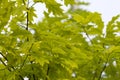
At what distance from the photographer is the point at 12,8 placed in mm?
2092

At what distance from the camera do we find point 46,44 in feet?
6.81

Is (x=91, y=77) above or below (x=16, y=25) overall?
below

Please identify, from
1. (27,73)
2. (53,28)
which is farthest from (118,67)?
(27,73)

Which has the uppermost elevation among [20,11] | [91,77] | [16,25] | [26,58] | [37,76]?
[20,11]

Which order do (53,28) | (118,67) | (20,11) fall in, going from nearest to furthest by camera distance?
1. (20,11)
2. (53,28)
3. (118,67)

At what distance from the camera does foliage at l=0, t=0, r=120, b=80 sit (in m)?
2.05

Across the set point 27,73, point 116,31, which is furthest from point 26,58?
point 116,31

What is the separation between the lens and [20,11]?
200 cm

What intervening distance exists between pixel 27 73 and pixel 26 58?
102mm

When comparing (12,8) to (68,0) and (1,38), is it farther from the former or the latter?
(68,0)

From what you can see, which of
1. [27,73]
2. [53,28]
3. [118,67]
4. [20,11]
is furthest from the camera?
[118,67]

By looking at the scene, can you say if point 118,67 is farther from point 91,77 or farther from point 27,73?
point 27,73

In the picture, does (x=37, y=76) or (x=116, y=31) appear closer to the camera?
(x=37, y=76)

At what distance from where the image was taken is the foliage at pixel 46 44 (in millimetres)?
2049
